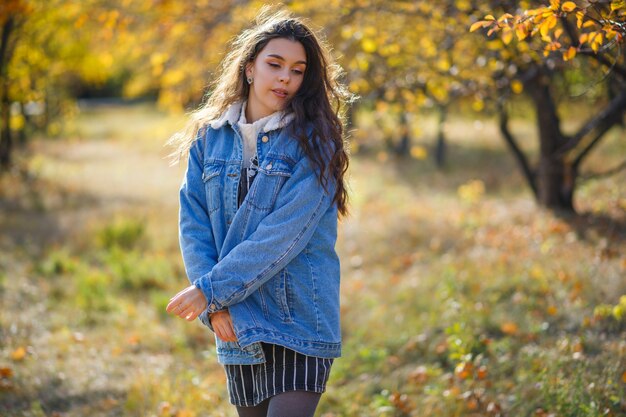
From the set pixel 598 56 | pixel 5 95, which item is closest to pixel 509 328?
pixel 598 56

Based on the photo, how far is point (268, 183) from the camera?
2625 millimetres

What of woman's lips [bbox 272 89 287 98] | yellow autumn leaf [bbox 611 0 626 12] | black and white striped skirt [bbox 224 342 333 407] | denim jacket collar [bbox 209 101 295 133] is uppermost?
yellow autumn leaf [bbox 611 0 626 12]

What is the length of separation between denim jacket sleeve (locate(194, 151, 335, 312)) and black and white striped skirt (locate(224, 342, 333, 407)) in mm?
262

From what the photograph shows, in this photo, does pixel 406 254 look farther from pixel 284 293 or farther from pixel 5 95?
pixel 5 95

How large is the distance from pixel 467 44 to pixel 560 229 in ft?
6.98

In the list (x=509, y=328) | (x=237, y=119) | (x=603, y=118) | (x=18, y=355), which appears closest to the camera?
(x=237, y=119)

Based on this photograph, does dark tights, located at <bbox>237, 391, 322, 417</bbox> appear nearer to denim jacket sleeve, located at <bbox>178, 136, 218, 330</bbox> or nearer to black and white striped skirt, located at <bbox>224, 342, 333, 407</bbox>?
black and white striped skirt, located at <bbox>224, 342, 333, 407</bbox>

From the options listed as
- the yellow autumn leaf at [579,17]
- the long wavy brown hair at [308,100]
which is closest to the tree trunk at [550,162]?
the yellow autumn leaf at [579,17]

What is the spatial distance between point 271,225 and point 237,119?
50cm

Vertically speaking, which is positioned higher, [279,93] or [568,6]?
[568,6]

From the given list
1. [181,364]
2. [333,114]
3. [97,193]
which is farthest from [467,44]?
[97,193]

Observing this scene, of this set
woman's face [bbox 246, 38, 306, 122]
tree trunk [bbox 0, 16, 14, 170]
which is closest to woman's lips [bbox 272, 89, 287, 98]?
woman's face [bbox 246, 38, 306, 122]

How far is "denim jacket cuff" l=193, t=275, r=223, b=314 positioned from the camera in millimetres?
2477

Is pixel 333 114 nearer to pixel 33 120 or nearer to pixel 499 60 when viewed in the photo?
pixel 499 60
